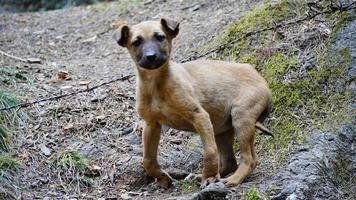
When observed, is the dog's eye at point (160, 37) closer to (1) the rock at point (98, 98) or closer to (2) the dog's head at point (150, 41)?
(2) the dog's head at point (150, 41)

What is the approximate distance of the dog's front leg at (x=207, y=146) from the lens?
5.75 m

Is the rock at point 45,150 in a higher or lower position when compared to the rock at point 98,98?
higher

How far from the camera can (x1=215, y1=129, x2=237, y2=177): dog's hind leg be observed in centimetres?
638

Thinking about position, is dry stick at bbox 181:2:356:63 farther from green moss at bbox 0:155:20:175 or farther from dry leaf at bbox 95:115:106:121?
green moss at bbox 0:155:20:175

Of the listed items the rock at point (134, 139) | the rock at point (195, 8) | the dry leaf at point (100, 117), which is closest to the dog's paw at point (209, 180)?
the rock at point (134, 139)

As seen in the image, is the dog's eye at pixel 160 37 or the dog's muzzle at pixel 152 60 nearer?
the dog's muzzle at pixel 152 60

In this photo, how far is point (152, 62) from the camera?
18.5 feet

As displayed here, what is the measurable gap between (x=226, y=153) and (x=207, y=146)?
28.0 inches

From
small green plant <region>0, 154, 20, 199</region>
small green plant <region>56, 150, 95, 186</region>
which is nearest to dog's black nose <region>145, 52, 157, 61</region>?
small green plant <region>56, 150, 95, 186</region>

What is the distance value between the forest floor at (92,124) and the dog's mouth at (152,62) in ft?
3.98

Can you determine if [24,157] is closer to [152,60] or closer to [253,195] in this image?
[152,60]

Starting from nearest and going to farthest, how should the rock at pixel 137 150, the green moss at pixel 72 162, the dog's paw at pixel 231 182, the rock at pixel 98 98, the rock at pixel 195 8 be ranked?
the dog's paw at pixel 231 182
the green moss at pixel 72 162
the rock at pixel 137 150
the rock at pixel 98 98
the rock at pixel 195 8

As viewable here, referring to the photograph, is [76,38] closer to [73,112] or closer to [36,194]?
A: [73,112]

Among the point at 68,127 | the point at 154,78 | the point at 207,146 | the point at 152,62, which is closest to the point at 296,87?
the point at 207,146
